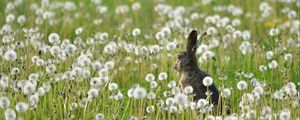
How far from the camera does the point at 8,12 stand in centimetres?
960

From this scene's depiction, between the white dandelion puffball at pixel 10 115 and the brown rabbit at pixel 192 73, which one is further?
the brown rabbit at pixel 192 73

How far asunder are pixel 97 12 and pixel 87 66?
4.30 m

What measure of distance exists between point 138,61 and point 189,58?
3.56ft

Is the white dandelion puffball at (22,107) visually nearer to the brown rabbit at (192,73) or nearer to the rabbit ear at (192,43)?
the brown rabbit at (192,73)

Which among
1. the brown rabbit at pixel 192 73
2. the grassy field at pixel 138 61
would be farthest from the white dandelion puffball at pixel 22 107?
the brown rabbit at pixel 192 73

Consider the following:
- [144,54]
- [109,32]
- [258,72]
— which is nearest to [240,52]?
[258,72]

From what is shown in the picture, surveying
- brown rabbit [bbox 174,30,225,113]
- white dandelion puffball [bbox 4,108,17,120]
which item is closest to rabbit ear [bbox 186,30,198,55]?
brown rabbit [bbox 174,30,225,113]

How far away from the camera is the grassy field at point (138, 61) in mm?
5527

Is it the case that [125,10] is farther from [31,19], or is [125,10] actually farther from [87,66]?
[87,66]

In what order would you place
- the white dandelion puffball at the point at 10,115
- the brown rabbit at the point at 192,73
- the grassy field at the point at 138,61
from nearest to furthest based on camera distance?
the white dandelion puffball at the point at 10,115
the grassy field at the point at 138,61
the brown rabbit at the point at 192,73

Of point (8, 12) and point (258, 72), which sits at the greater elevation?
point (8, 12)

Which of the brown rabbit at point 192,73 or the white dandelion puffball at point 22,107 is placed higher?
the brown rabbit at point 192,73

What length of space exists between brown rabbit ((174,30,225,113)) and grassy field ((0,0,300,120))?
0.11m

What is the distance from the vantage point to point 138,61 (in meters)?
7.39
